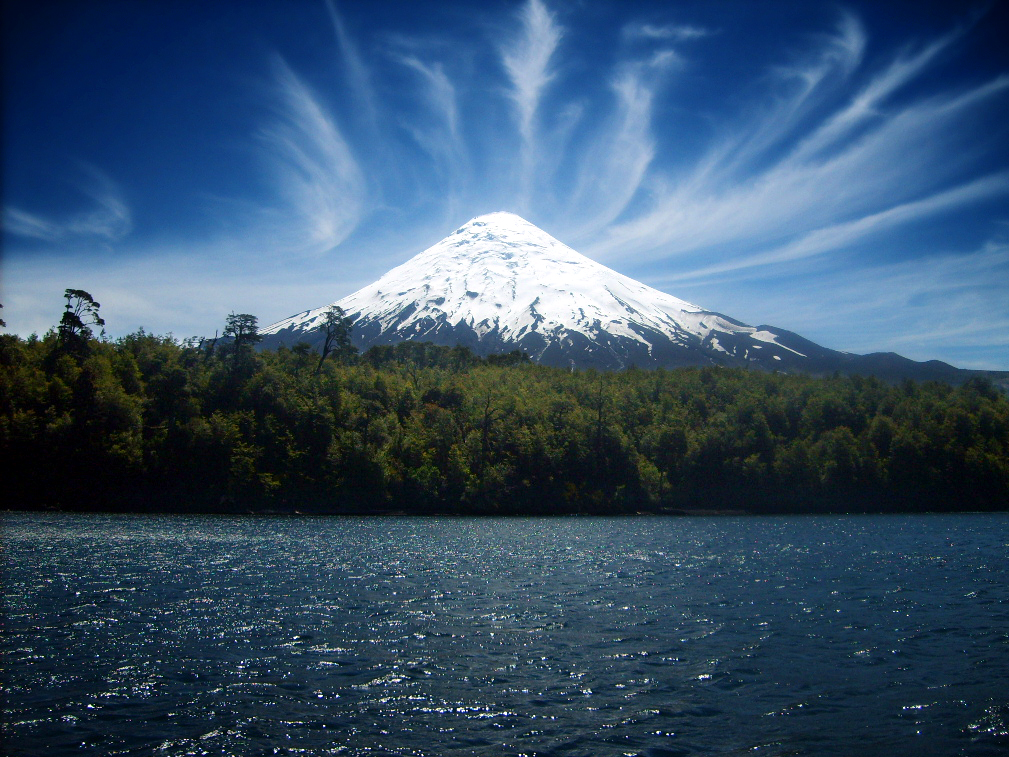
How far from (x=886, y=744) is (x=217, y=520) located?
74.5 m

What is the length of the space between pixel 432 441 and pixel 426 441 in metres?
1.05

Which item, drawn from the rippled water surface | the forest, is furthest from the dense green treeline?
the rippled water surface

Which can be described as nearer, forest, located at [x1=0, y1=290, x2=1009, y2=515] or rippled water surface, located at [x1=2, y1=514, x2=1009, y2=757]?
rippled water surface, located at [x1=2, y1=514, x2=1009, y2=757]

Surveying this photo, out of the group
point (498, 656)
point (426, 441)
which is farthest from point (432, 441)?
point (498, 656)

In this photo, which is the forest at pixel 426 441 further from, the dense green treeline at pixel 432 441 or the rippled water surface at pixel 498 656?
the rippled water surface at pixel 498 656

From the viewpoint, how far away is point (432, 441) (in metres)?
103

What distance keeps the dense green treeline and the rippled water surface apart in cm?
4859

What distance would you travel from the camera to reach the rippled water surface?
14.2 meters

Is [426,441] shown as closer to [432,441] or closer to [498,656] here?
[432,441]

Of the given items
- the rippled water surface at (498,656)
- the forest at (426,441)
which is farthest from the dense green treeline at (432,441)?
the rippled water surface at (498,656)

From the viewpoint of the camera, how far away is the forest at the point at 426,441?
8575cm

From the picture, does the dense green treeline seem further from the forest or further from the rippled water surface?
the rippled water surface

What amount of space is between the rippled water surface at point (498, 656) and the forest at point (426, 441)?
4831 centimetres

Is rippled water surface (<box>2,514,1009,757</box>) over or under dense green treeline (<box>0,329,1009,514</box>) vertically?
under
